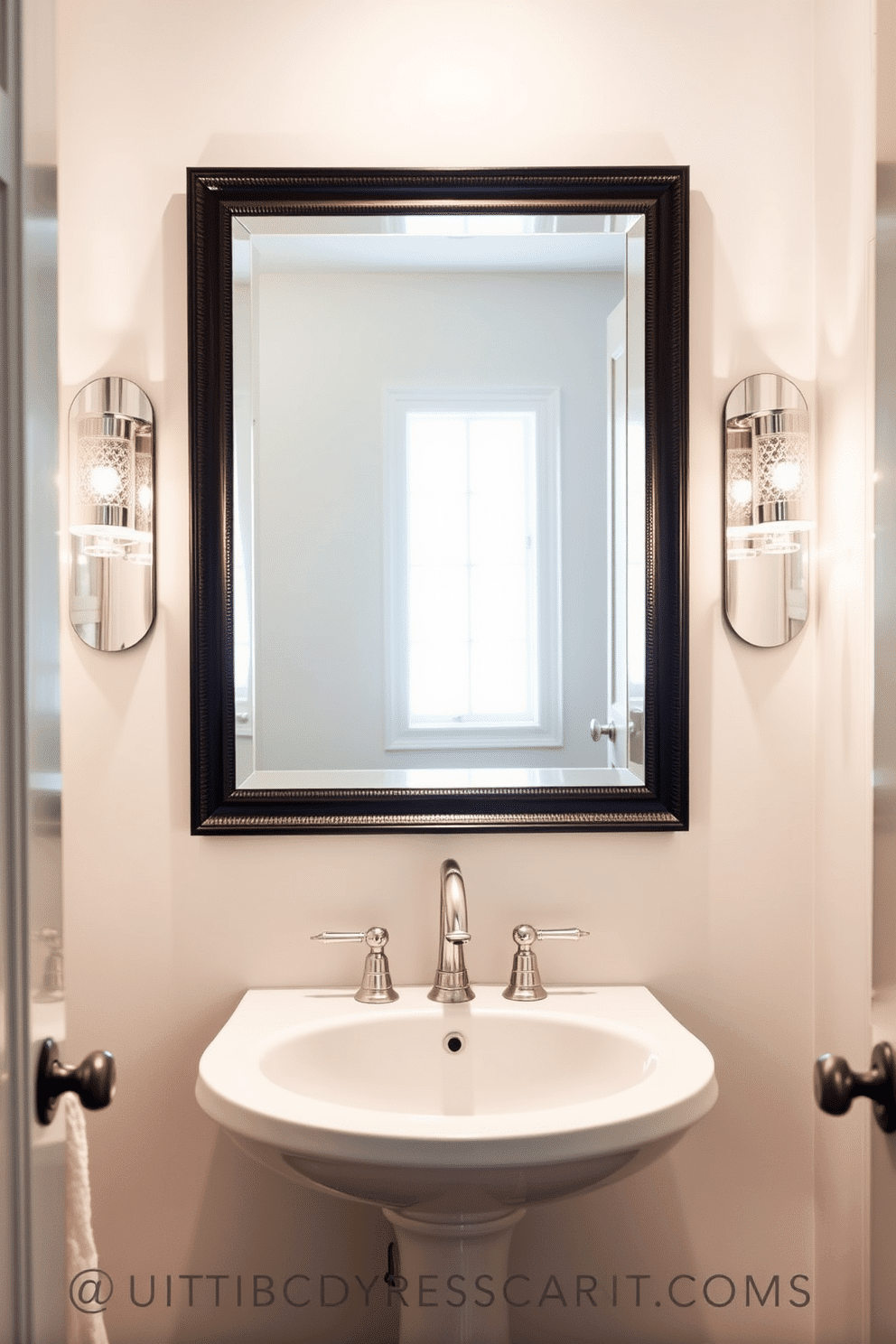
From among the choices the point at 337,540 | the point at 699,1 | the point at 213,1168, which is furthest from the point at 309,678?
the point at 699,1

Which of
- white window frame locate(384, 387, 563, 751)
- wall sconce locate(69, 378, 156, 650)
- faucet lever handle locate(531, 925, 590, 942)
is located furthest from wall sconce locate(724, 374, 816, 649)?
wall sconce locate(69, 378, 156, 650)

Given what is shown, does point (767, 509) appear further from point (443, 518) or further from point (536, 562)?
point (443, 518)

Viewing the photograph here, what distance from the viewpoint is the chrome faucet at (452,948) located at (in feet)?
4.51

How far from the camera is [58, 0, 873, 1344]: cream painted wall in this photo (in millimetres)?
1483

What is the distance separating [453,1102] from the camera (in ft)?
4.48

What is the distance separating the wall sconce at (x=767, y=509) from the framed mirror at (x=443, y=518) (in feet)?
0.28

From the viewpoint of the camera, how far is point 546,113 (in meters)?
1.50

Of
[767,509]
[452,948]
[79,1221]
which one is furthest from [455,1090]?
[767,509]

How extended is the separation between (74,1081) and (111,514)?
97 cm

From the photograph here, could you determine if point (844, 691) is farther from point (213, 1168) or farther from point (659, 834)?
point (213, 1168)

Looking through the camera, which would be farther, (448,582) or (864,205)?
(448,582)

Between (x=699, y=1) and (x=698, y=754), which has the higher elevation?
(x=699, y=1)

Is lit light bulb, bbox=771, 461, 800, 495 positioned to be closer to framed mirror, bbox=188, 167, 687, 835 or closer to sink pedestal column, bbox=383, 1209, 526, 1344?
framed mirror, bbox=188, 167, 687, 835

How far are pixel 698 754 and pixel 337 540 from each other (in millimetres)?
643
